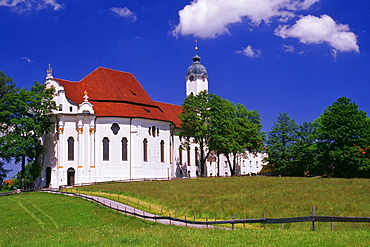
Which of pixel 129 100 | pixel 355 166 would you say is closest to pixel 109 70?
pixel 129 100

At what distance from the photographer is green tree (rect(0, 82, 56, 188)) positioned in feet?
179

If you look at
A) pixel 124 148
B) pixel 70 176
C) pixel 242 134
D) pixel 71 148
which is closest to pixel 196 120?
pixel 242 134

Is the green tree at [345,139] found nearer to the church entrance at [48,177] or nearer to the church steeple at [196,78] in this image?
the church steeple at [196,78]

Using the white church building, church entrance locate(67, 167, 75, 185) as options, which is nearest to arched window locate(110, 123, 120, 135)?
the white church building

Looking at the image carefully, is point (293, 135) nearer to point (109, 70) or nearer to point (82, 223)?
point (109, 70)

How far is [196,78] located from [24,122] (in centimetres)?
3971

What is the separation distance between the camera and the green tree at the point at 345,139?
201 feet

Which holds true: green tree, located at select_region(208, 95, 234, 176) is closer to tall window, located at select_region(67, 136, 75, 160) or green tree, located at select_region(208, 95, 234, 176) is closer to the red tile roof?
the red tile roof

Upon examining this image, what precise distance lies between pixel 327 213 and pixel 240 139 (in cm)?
4527

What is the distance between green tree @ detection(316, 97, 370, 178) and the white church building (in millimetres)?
22587

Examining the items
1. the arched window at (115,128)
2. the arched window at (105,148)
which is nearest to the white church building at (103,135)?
the arched window at (105,148)

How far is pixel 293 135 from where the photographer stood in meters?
79.9

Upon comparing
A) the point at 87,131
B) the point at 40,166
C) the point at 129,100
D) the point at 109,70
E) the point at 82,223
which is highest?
the point at 109,70

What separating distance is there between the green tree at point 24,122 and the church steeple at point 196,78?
113 ft
